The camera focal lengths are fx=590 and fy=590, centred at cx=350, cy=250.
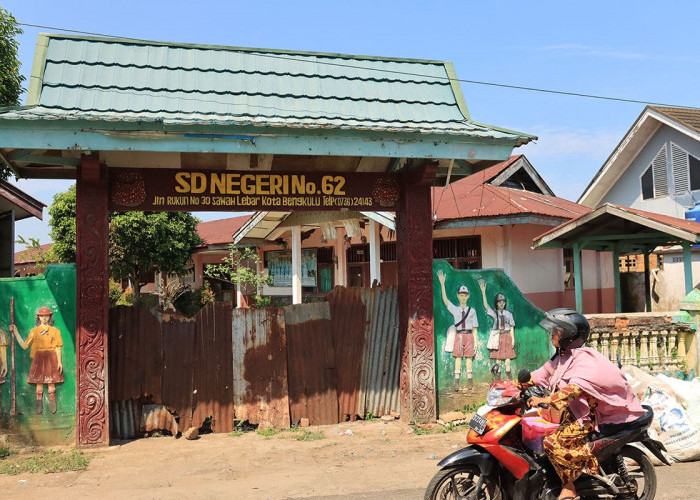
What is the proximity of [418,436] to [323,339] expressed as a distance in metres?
1.79

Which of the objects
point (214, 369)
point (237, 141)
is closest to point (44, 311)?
point (214, 369)

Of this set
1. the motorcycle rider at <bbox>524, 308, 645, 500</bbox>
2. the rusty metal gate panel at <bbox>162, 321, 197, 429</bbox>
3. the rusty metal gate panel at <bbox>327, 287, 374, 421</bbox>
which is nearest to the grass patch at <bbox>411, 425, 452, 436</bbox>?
the rusty metal gate panel at <bbox>327, 287, 374, 421</bbox>

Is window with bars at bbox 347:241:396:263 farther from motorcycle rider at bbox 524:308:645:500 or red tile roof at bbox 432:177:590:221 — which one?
motorcycle rider at bbox 524:308:645:500

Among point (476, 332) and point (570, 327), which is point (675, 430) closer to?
point (476, 332)

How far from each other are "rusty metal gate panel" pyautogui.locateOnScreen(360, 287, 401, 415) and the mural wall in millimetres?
600

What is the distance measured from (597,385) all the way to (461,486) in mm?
1184

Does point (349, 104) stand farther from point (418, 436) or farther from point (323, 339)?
point (418, 436)

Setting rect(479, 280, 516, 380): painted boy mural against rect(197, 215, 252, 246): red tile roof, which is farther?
rect(197, 215, 252, 246): red tile roof

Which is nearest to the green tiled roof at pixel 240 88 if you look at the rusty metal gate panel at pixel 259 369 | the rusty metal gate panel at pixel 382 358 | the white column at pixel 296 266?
the rusty metal gate panel at pixel 382 358

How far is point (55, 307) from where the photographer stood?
6836 millimetres

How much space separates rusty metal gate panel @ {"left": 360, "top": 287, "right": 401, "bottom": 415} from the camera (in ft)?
26.7

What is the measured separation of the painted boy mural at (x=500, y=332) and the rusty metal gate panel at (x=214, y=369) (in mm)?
3528

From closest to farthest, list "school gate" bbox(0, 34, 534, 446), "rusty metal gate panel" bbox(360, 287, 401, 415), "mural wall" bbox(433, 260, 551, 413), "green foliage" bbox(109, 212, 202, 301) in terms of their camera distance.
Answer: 1. "school gate" bbox(0, 34, 534, 446)
2. "mural wall" bbox(433, 260, 551, 413)
3. "rusty metal gate panel" bbox(360, 287, 401, 415)
4. "green foliage" bbox(109, 212, 202, 301)

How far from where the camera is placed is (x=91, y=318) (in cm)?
679
